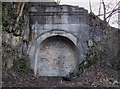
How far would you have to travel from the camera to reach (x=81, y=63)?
11508 mm

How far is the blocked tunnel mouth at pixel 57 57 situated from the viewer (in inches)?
467

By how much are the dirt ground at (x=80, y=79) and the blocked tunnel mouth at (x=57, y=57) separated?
106 cm

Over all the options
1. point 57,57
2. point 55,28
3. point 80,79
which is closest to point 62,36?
point 55,28

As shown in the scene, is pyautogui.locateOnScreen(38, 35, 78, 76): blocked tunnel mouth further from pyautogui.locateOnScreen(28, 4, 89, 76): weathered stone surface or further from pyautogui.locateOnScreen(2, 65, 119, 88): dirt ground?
pyautogui.locateOnScreen(2, 65, 119, 88): dirt ground

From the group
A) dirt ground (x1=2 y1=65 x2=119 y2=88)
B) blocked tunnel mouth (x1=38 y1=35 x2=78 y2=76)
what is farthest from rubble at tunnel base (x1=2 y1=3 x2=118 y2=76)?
dirt ground (x1=2 y1=65 x2=119 y2=88)

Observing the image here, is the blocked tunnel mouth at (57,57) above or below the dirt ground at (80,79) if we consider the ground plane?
above

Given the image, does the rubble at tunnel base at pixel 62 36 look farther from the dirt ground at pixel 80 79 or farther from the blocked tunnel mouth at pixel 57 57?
the dirt ground at pixel 80 79

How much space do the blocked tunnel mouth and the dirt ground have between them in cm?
106

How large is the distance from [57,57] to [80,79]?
7.19 feet

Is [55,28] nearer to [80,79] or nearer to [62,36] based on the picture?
[62,36]

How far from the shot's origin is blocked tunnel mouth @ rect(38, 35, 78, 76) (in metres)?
11.9

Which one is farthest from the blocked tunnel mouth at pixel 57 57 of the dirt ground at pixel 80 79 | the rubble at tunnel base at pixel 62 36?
the dirt ground at pixel 80 79

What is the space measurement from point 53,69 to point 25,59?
1508mm

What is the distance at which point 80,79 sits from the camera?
1012 centimetres
